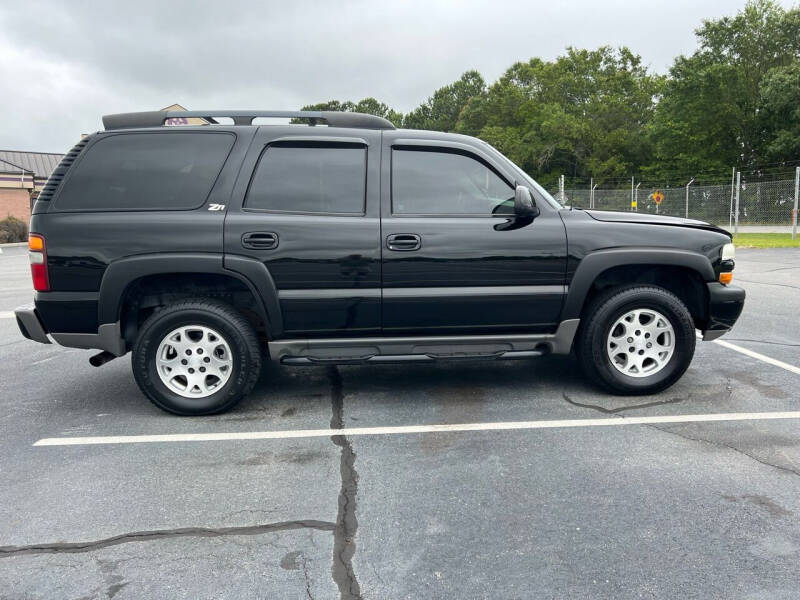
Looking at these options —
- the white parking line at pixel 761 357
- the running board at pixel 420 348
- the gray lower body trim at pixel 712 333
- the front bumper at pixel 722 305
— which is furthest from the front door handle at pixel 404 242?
the white parking line at pixel 761 357

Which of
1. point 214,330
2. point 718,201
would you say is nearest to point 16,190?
point 718,201

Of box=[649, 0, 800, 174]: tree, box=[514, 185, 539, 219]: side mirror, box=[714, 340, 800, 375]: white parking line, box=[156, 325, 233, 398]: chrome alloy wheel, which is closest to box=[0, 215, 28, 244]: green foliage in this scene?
box=[156, 325, 233, 398]: chrome alloy wheel

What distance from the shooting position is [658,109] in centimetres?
5241

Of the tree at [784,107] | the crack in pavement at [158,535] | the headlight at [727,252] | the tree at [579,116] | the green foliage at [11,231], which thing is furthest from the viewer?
the tree at [579,116]

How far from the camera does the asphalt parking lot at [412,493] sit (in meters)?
2.38

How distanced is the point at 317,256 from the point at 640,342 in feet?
8.02

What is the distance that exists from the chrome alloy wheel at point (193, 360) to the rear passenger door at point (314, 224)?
52 centimetres

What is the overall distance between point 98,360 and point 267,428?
1.46m

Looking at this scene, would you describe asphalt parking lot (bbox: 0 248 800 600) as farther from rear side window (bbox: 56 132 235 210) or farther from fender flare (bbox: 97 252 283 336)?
rear side window (bbox: 56 132 235 210)

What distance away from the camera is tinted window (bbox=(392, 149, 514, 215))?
4.32 metres

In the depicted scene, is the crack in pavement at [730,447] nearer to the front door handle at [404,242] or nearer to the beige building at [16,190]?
the front door handle at [404,242]

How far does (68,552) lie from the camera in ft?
8.46

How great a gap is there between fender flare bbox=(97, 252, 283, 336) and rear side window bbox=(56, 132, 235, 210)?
0.37m

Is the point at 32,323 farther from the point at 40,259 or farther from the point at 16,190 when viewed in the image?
the point at 16,190
